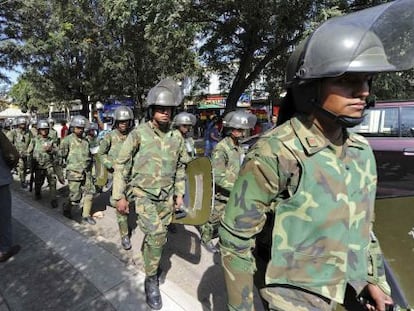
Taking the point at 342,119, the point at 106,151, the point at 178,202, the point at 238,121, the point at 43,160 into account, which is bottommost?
the point at 43,160

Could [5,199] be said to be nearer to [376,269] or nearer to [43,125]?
[43,125]

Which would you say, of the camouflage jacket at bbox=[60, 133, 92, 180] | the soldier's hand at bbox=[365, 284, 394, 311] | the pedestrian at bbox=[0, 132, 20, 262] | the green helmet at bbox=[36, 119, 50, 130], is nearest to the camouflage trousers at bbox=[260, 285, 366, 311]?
the soldier's hand at bbox=[365, 284, 394, 311]

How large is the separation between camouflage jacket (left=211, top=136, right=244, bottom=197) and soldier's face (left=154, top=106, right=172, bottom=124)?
1.01m

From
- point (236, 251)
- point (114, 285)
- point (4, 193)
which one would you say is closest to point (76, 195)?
point (4, 193)

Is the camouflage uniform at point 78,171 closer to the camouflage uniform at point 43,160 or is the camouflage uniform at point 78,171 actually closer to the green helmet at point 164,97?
the camouflage uniform at point 43,160

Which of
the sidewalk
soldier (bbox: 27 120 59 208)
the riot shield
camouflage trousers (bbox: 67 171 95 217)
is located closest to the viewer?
the sidewalk

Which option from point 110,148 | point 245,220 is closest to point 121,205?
point 245,220

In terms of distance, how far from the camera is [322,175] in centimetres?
130

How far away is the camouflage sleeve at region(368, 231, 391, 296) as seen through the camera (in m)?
1.49

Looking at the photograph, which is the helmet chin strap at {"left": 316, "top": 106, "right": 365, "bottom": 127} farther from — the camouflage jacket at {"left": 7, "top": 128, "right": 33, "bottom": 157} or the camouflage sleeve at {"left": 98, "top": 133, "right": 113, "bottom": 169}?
the camouflage jacket at {"left": 7, "top": 128, "right": 33, "bottom": 157}

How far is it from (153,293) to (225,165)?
5.45ft

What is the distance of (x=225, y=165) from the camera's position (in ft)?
13.1

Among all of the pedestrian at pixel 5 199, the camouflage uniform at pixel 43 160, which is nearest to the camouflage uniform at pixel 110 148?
the pedestrian at pixel 5 199

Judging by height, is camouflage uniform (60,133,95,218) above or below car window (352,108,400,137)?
below
